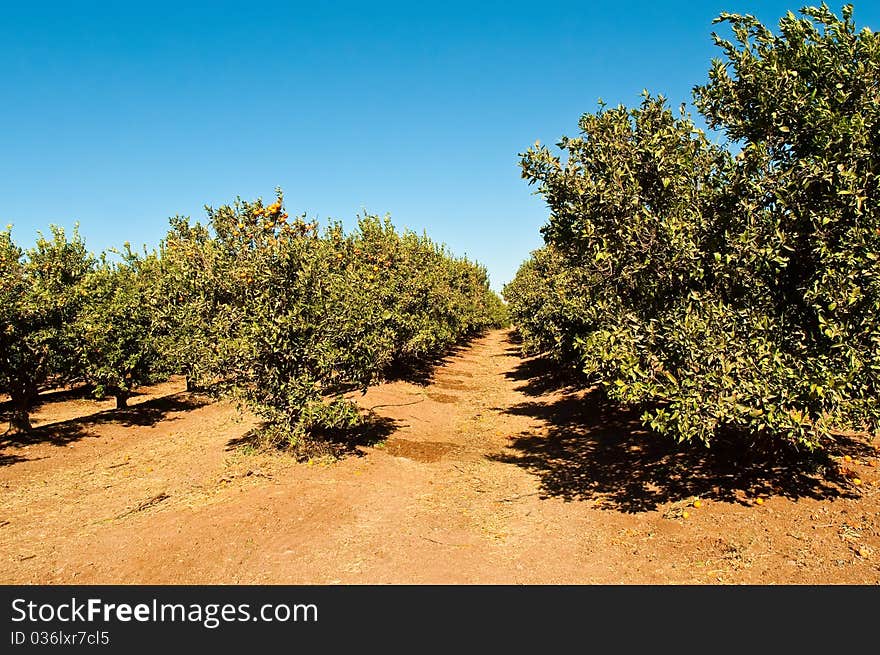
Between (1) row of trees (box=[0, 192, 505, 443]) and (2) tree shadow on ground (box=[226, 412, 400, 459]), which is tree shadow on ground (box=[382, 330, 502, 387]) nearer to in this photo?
(2) tree shadow on ground (box=[226, 412, 400, 459])

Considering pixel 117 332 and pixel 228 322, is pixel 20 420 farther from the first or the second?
pixel 228 322

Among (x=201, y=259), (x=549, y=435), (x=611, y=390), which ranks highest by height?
(x=201, y=259)

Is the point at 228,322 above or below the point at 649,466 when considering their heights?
above

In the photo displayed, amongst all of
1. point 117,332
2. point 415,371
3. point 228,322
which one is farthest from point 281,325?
point 415,371

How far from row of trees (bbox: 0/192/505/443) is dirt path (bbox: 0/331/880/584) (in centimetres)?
192

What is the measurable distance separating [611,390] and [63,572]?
8.75 metres

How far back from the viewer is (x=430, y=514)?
32.8ft

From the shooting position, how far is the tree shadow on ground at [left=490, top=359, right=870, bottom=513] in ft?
29.9

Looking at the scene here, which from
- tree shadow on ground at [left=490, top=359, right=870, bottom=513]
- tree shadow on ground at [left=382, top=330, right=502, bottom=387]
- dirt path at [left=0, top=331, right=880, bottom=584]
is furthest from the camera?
tree shadow on ground at [left=382, top=330, right=502, bottom=387]

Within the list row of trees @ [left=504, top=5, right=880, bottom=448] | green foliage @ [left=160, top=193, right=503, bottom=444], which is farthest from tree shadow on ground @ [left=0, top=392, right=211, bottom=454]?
row of trees @ [left=504, top=5, right=880, bottom=448]

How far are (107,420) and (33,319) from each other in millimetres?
5770
